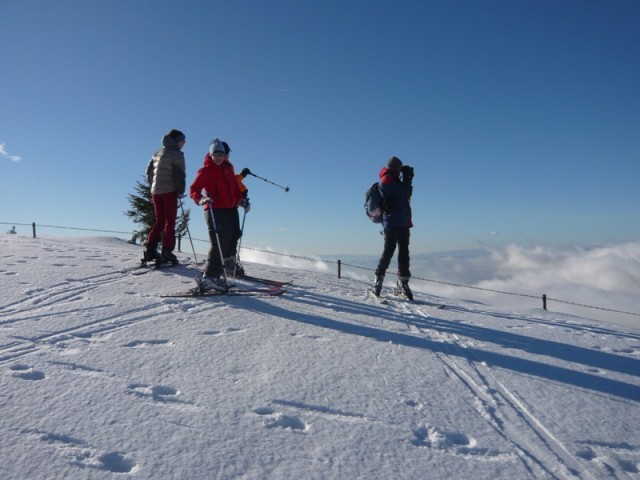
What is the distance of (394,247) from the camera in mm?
7508

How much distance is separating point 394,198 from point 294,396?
5145mm

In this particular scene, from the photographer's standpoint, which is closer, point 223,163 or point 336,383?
point 336,383

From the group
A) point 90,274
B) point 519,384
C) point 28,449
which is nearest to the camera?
point 28,449

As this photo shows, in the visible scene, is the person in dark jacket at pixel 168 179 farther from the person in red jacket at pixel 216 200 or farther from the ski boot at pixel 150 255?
the person in red jacket at pixel 216 200

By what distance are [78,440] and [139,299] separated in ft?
12.5

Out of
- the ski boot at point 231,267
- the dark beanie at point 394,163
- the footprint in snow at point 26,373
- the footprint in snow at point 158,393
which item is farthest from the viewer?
the ski boot at point 231,267

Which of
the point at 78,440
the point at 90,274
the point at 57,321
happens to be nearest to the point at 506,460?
the point at 78,440

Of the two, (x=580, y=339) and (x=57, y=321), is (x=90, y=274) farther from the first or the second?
(x=580, y=339)

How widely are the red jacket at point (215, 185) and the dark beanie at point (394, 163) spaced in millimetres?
3060

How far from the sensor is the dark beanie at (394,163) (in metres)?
7.36

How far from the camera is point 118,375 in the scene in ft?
10.3

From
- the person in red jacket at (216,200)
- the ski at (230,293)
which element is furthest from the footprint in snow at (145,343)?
the person in red jacket at (216,200)

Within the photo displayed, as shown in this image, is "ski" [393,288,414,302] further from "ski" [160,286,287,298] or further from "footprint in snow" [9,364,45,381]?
"footprint in snow" [9,364,45,381]

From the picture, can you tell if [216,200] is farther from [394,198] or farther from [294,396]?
[294,396]
